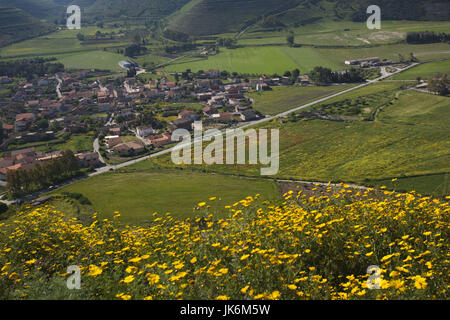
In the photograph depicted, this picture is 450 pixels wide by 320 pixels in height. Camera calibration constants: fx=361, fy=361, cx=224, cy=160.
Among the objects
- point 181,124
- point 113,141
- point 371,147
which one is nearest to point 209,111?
point 181,124

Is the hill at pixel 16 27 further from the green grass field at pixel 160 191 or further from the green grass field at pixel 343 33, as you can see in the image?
the green grass field at pixel 160 191

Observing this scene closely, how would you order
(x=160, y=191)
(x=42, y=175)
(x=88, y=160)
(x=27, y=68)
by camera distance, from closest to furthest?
(x=160, y=191)
(x=42, y=175)
(x=88, y=160)
(x=27, y=68)

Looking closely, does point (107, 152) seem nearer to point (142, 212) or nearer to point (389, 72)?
point (142, 212)

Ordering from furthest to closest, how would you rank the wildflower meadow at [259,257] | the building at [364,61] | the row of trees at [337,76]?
1. the building at [364,61]
2. the row of trees at [337,76]
3. the wildflower meadow at [259,257]

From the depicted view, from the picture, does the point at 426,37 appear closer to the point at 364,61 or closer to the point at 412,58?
the point at 412,58

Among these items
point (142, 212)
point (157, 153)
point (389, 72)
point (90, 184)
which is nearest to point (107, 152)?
Result: point (157, 153)

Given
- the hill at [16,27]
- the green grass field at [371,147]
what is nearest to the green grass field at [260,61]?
the green grass field at [371,147]
